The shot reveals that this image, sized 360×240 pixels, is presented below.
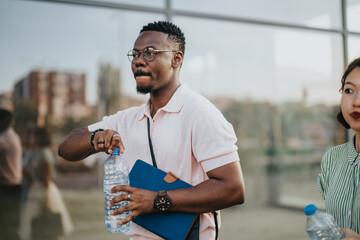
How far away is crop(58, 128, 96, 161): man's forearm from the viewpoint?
199 cm

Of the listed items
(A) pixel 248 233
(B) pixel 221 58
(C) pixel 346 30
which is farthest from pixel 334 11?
(A) pixel 248 233

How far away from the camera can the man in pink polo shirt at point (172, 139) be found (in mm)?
1688

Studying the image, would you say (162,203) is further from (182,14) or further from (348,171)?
(182,14)

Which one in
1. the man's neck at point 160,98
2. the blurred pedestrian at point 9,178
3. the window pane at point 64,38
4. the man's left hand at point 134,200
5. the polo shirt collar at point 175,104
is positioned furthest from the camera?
the window pane at point 64,38

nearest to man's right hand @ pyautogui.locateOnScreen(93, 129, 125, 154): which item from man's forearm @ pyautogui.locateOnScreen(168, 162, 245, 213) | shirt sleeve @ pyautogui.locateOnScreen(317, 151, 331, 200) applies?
man's forearm @ pyautogui.locateOnScreen(168, 162, 245, 213)

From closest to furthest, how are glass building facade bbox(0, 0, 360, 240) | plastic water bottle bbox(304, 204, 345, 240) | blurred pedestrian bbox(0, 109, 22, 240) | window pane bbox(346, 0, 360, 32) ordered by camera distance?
plastic water bottle bbox(304, 204, 345, 240), blurred pedestrian bbox(0, 109, 22, 240), glass building facade bbox(0, 0, 360, 240), window pane bbox(346, 0, 360, 32)

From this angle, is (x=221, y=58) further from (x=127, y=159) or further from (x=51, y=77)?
(x=127, y=159)

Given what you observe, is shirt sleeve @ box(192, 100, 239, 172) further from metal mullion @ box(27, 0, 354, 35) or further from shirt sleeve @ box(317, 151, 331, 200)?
metal mullion @ box(27, 0, 354, 35)

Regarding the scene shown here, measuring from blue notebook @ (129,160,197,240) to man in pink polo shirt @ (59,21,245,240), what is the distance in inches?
1.8

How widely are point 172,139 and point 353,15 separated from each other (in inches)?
198

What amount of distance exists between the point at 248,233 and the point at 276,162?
1192 mm

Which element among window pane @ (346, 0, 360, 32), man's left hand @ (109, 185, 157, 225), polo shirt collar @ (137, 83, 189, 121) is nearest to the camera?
man's left hand @ (109, 185, 157, 225)

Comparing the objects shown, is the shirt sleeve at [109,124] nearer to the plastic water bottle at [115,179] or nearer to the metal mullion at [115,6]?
the plastic water bottle at [115,179]

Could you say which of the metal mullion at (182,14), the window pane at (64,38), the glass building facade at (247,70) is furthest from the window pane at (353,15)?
the window pane at (64,38)
